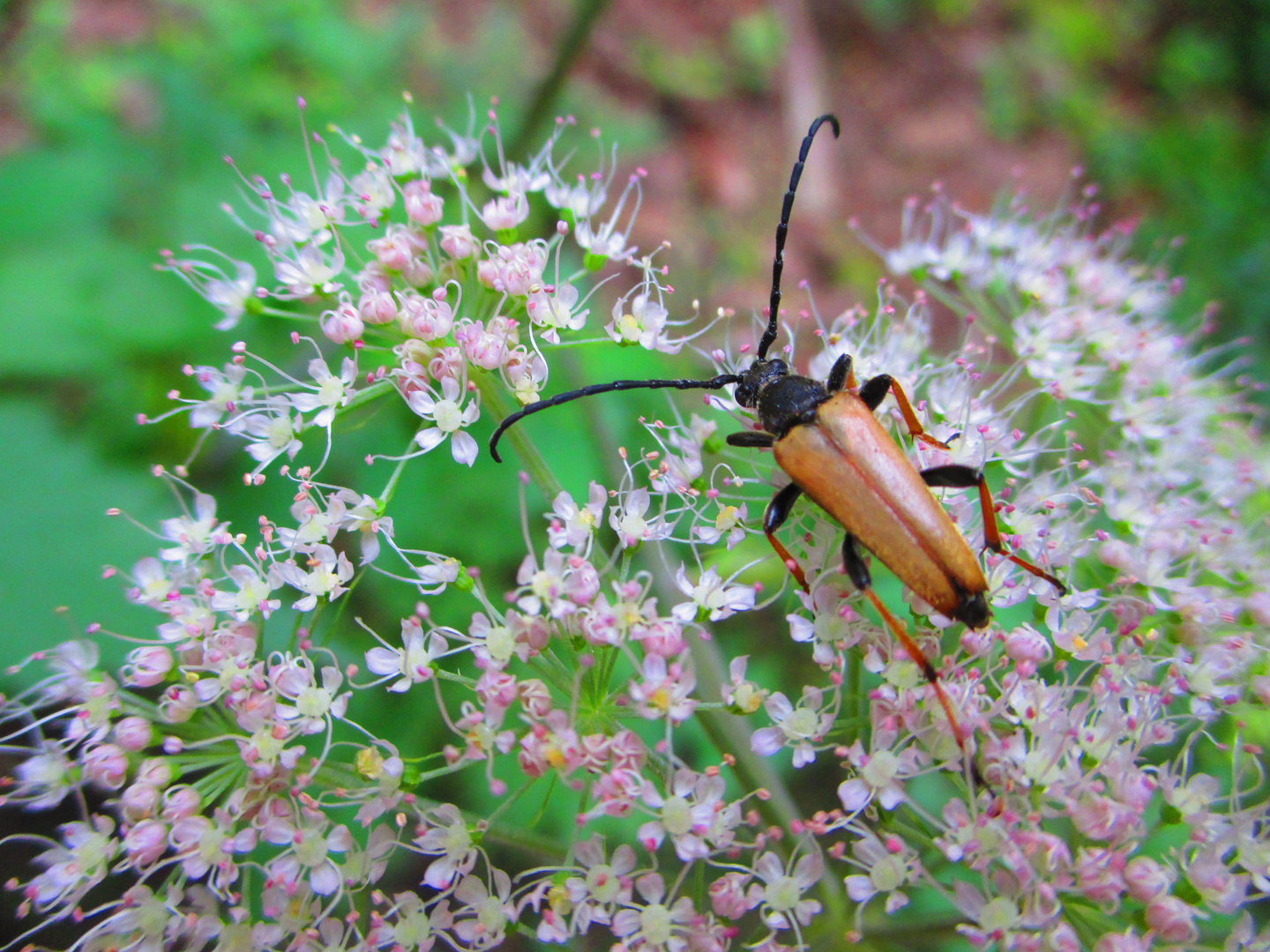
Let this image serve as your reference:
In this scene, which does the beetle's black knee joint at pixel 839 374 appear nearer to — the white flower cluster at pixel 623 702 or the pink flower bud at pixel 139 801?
the white flower cluster at pixel 623 702

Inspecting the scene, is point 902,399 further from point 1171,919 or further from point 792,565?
point 1171,919

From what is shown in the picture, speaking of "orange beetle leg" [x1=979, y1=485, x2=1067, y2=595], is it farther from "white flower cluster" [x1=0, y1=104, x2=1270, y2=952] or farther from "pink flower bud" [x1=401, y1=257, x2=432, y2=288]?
"pink flower bud" [x1=401, y1=257, x2=432, y2=288]

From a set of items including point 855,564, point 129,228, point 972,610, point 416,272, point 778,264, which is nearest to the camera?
point 972,610

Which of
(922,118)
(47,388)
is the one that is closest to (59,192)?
(47,388)

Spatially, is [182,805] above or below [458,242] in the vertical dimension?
below

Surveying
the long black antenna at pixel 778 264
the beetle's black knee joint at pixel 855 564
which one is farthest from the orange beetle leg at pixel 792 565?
Result: the long black antenna at pixel 778 264

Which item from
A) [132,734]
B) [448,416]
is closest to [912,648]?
[448,416]
